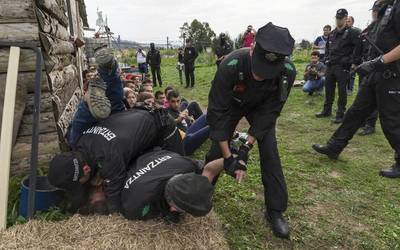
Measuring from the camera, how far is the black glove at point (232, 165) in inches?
108

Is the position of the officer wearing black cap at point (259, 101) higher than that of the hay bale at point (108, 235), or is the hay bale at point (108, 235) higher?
the officer wearing black cap at point (259, 101)

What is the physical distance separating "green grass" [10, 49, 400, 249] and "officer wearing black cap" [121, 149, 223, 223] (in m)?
0.70

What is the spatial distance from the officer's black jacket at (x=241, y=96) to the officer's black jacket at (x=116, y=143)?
0.62 metres

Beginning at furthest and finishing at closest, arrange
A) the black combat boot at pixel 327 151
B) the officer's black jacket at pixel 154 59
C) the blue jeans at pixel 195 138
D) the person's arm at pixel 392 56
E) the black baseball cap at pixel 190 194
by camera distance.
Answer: the officer's black jacket at pixel 154 59, the blue jeans at pixel 195 138, the black combat boot at pixel 327 151, the person's arm at pixel 392 56, the black baseball cap at pixel 190 194

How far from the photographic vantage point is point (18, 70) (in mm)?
3111

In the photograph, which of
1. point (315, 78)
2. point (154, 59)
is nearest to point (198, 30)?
point (154, 59)

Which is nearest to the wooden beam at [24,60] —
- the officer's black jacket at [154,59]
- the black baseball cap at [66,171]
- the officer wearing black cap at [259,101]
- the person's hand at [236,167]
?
the black baseball cap at [66,171]

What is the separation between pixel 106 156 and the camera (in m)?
2.72

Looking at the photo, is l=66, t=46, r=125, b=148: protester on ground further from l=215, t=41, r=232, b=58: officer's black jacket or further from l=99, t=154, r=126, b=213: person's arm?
l=215, t=41, r=232, b=58: officer's black jacket

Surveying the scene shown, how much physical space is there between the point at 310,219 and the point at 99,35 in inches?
673

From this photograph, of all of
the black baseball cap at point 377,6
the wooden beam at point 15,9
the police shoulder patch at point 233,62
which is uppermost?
the black baseball cap at point 377,6

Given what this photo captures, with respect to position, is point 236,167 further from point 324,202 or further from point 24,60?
point 24,60

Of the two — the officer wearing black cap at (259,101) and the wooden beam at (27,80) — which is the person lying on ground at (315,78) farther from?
the wooden beam at (27,80)

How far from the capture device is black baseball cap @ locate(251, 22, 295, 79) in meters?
2.35
